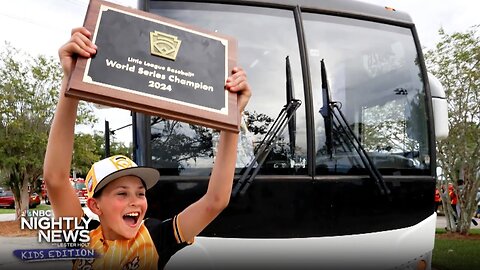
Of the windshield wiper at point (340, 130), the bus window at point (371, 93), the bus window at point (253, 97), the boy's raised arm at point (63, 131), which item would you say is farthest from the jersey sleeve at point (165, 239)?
the windshield wiper at point (340, 130)

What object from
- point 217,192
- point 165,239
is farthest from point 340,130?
point 165,239

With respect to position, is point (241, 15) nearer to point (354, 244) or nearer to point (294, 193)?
point (294, 193)

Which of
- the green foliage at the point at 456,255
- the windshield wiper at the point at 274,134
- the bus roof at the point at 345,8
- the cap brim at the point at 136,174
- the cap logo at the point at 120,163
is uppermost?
the bus roof at the point at 345,8

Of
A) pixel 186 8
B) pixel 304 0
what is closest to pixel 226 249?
pixel 186 8

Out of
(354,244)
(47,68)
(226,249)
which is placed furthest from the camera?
(47,68)

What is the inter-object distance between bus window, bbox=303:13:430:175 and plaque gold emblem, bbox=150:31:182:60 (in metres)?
1.49

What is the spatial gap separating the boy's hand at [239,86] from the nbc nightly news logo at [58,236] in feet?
2.47

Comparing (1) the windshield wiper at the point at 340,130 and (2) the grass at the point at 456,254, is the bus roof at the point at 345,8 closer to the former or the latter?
(1) the windshield wiper at the point at 340,130

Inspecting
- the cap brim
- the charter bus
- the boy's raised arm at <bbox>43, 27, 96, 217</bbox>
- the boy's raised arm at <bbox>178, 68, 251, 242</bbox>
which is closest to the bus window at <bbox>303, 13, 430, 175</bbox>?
the charter bus

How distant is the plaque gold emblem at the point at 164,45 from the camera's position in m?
1.73

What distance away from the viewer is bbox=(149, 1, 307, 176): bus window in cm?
285

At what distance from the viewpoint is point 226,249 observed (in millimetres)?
A: 2754

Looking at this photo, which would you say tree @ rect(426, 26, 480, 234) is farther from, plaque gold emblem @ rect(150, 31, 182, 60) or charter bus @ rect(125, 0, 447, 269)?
plaque gold emblem @ rect(150, 31, 182, 60)

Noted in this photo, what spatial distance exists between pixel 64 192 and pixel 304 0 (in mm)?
2159
